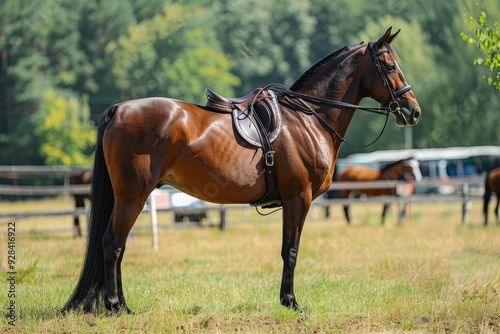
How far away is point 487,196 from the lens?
2191cm

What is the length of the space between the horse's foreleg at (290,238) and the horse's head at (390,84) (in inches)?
55.1

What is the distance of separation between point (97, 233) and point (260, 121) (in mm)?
1933

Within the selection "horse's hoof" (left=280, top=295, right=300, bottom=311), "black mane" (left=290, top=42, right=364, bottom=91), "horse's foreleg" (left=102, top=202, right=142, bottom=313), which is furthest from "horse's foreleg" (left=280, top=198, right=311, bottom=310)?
"horse's foreleg" (left=102, top=202, right=142, bottom=313)

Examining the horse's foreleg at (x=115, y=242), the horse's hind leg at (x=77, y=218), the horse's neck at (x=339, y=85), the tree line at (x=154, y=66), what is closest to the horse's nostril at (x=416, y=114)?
the horse's neck at (x=339, y=85)

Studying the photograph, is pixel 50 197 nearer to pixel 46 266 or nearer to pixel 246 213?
pixel 246 213

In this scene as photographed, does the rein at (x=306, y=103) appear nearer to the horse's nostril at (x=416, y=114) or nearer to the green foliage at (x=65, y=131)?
the horse's nostril at (x=416, y=114)

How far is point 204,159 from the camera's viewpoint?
24.6 ft

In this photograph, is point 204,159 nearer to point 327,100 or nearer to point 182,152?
point 182,152

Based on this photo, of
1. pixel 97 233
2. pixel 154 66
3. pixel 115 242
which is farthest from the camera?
pixel 154 66

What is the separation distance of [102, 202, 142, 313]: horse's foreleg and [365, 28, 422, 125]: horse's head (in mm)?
2795

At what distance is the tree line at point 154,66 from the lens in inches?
1779

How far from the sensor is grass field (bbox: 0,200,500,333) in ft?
23.2

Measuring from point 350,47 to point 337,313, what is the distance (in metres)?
2.81

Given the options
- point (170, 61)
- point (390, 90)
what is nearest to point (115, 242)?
point (390, 90)
